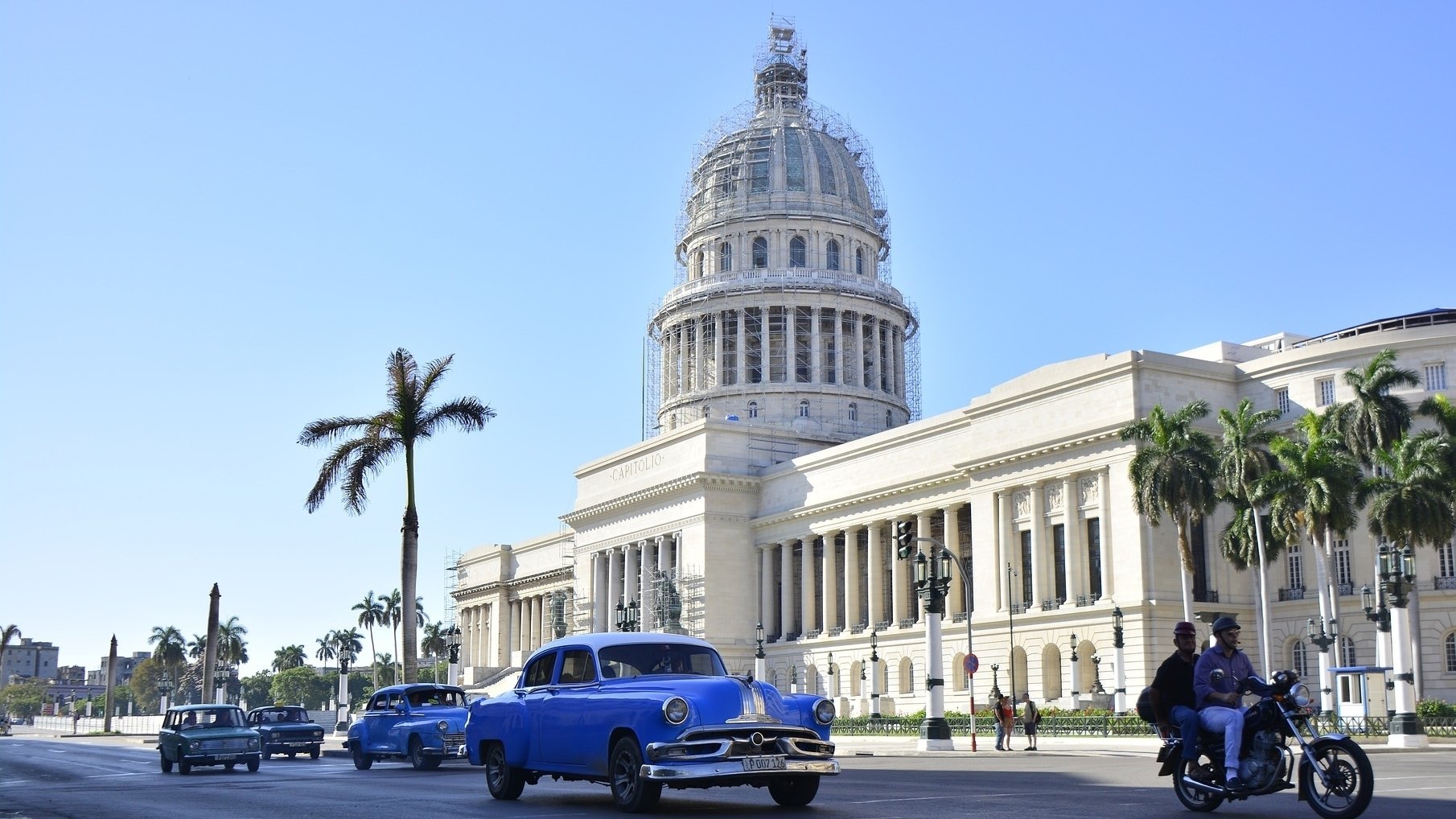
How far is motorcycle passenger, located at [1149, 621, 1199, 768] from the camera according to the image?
14570 millimetres

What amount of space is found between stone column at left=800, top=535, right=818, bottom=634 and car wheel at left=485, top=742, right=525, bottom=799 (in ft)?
223

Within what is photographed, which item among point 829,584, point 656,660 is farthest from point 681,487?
point 656,660

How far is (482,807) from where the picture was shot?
17.8 metres

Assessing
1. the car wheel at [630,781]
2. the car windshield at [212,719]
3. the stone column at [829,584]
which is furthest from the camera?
the stone column at [829,584]

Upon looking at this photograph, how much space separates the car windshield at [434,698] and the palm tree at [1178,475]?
32.2 metres

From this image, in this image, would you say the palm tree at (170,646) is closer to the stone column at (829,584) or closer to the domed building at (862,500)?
the domed building at (862,500)

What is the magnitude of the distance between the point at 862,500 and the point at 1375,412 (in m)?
33.7

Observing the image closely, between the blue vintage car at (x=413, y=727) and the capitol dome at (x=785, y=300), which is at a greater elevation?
the capitol dome at (x=785, y=300)

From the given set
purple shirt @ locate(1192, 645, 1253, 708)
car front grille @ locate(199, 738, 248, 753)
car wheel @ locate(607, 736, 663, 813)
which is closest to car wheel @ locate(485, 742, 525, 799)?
car wheel @ locate(607, 736, 663, 813)

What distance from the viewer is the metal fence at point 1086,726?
44.4m

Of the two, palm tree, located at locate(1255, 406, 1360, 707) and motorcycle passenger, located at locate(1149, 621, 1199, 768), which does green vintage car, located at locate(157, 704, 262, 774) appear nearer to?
motorcycle passenger, located at locate(1149, 621, 1199, 768)

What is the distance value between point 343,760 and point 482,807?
2466 centimetres

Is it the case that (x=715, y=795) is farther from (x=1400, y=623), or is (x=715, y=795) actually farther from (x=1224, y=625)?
(x=1400, y=623)

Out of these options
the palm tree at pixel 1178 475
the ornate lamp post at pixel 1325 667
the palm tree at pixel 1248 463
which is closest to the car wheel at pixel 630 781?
the ornate lamp post at pixel 1325 667
